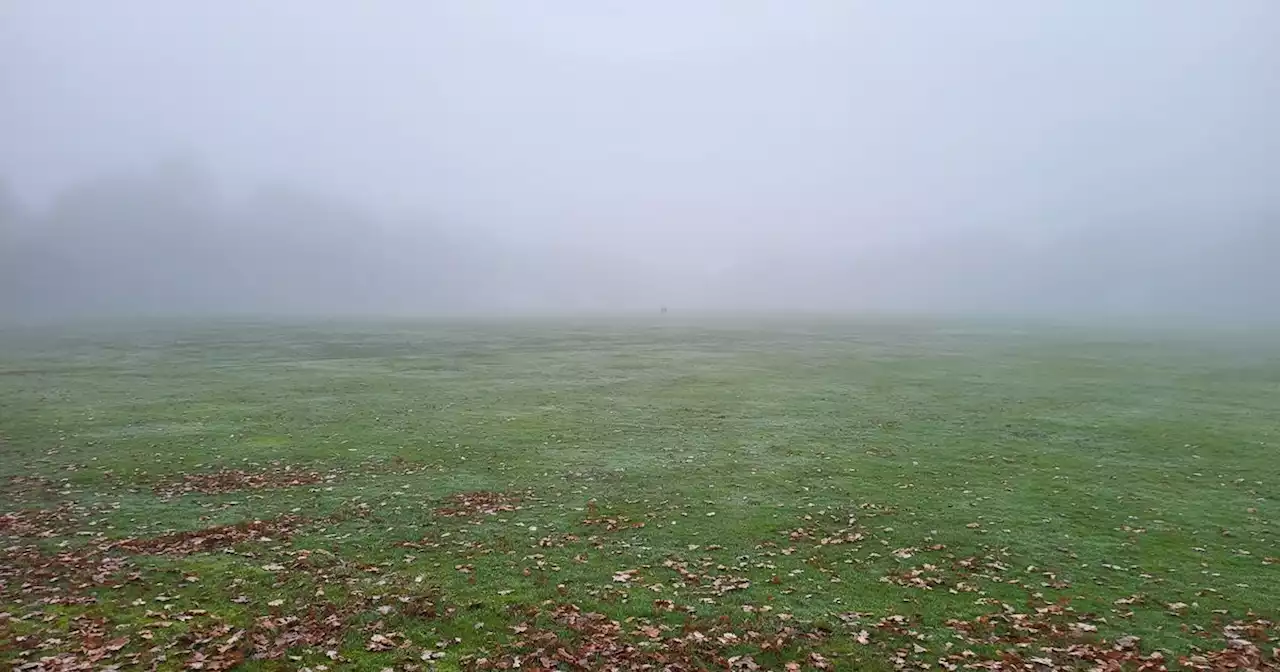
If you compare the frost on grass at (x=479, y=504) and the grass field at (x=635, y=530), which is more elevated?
the grass field at (x=635, y=530)

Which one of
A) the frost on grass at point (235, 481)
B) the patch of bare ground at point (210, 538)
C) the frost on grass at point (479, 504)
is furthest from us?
the frost on grass at point (235, 481)

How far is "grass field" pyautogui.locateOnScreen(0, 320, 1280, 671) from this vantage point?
11188mm

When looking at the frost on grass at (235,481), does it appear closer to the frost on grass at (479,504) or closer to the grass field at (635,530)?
the grass field at (635,530)

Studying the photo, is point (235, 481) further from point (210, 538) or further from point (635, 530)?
point (635, 530)

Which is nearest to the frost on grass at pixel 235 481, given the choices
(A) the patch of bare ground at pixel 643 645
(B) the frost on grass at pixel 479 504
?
(B) the frost on grass at pixel 479 504

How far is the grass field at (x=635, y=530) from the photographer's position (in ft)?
36.7

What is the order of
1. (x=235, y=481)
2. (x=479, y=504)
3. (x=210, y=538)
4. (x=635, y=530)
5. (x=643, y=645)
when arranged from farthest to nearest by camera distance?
(x=235, y=481), (x=479, y=504), (x=635, y=530), (x=210, y=538), (x=643, y=645)

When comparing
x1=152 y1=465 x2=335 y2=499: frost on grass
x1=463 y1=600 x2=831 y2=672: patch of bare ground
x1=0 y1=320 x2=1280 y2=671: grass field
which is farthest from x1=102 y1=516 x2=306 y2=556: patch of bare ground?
x1=463 y1=600 x2=831 y2=672: patch of bare ground

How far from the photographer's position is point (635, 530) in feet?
55.4

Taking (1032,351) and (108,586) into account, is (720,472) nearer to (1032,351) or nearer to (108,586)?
(108,586)

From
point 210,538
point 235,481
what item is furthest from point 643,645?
point 235,481

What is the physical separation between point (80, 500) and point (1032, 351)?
251 ft

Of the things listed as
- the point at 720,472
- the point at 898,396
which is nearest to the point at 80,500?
the point at 720,472

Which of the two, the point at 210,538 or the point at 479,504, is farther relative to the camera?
the point at 479,504
